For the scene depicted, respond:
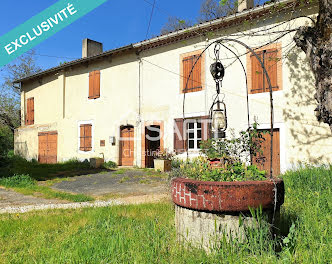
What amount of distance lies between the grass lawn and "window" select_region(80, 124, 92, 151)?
9.53m

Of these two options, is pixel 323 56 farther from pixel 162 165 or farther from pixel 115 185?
pixel 162 165

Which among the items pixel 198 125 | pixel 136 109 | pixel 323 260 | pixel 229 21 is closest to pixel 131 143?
pixel 136 109

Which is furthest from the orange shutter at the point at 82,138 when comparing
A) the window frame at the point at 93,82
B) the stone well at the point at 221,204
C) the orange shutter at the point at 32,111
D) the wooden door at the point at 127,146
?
the stone well at the point at 221,204

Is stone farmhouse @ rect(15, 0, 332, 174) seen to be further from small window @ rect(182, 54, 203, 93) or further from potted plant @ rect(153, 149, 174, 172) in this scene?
potted plant @ rect(153, 149, 174, 172)

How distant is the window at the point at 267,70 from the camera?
8.70 meters

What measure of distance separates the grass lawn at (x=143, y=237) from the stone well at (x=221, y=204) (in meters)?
0.12

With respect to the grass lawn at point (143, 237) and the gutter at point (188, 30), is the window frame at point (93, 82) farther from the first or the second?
the grass lawn at point (143, 237)

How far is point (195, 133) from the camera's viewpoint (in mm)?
10609

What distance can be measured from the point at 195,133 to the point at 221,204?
8212 mm

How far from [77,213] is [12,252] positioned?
145 centimetres

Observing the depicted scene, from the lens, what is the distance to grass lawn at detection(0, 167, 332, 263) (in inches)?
92.4

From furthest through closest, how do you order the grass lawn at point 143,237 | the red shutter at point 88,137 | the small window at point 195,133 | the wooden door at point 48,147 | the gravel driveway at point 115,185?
the wooden door at point 48,147, the red shutter at point 88,137, the small window at point 195,133, the gravel driveway at point 115,185, the grass lawn at point 143,237

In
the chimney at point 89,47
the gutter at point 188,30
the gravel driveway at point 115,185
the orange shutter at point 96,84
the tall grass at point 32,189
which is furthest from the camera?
the chimney at point 89,47

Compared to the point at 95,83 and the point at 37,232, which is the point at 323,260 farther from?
the point at 95,83
